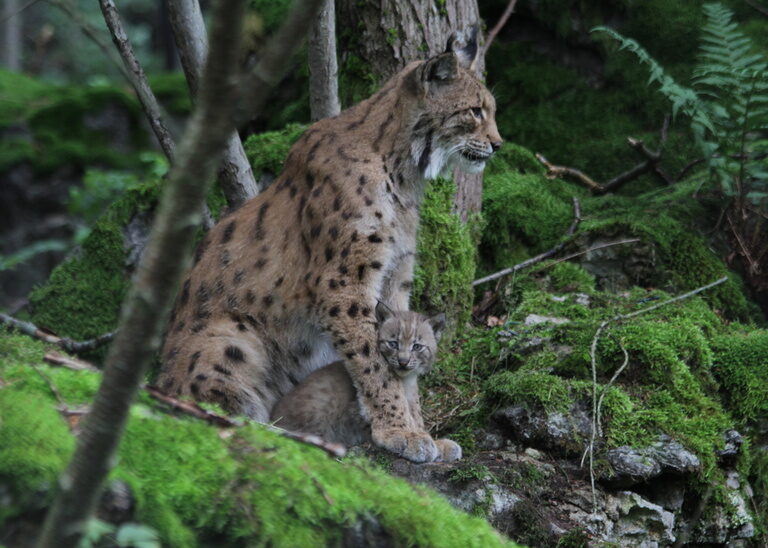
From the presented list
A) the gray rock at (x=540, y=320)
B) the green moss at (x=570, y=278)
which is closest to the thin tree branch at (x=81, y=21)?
the gray rock at (x=540, y=320)

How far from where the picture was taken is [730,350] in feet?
21.0

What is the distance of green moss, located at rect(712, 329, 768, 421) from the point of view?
19.8ft

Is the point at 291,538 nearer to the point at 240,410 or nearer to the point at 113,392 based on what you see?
the point at 113,392

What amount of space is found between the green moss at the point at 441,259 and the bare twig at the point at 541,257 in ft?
1.88

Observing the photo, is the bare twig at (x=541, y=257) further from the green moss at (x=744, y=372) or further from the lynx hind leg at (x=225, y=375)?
the lynx hind leg at (x=225, y=375)

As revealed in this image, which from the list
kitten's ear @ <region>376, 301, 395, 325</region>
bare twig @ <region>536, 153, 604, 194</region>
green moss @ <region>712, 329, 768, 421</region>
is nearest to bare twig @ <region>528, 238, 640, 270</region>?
green moss @ <region>712, 329, 768, 421</region>

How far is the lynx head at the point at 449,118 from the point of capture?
19.1 ft

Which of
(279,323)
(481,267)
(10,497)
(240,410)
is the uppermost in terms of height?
(481,267)

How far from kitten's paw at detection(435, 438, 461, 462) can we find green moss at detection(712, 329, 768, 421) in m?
2.10

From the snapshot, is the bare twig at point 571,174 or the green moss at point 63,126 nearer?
the bare twig at point 571,174

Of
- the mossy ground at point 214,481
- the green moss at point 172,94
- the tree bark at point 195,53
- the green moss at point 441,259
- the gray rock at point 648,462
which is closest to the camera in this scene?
the mossy ground at point 214,481

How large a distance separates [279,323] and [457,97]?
1.99 metres

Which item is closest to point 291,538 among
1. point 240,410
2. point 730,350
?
point 240,410

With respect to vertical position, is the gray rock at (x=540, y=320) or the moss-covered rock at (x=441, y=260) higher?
the moss-covered rock at (x=441, y=260)
